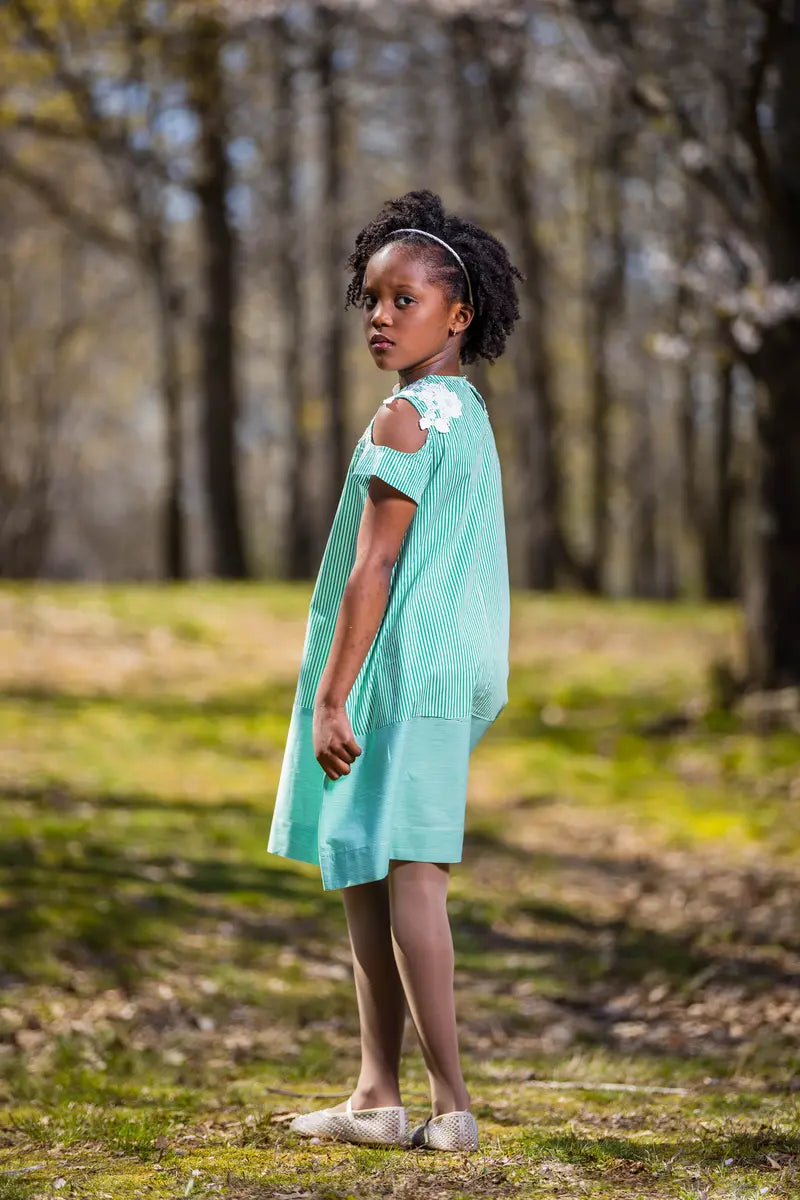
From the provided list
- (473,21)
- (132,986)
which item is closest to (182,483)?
(473,21)

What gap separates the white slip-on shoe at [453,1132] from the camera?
3260 millimetres

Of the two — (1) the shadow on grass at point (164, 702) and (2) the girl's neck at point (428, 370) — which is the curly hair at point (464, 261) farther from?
(1) the shadow on grass at point (164, 702)

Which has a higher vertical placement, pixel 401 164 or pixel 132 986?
pixel 401 164

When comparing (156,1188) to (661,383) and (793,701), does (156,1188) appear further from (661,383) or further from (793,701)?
(661,383)

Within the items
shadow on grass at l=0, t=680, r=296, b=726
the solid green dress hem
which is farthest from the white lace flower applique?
shadow on grass at l=0, t=680, r=296, b=726

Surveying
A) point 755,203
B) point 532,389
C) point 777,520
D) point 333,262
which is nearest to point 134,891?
point 777,520

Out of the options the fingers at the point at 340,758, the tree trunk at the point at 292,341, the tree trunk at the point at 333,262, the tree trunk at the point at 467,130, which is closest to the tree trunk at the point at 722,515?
the tree trunk at the point at 467,130

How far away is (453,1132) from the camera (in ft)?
10.7

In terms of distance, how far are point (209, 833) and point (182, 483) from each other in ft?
48.1

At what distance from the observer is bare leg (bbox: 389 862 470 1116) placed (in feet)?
10.6

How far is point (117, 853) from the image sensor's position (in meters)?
7.21

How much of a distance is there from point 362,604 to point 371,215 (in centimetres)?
2303

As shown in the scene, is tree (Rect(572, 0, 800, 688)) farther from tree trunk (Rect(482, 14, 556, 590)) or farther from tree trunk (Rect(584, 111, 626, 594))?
tree trunk (Rect(584, 111, 626, 594))

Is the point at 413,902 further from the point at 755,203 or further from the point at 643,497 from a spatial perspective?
the point at 643,497
